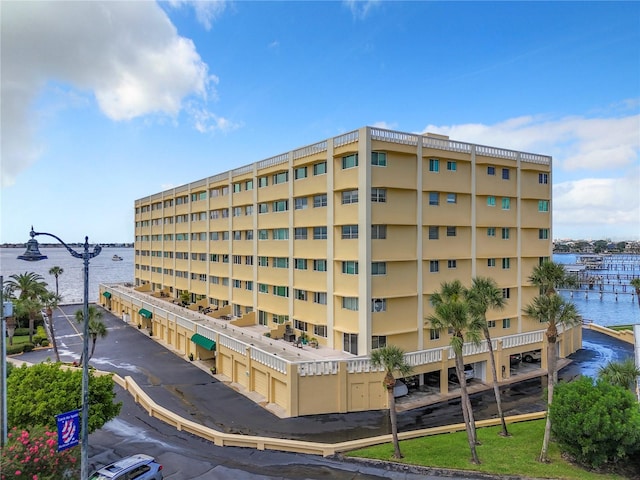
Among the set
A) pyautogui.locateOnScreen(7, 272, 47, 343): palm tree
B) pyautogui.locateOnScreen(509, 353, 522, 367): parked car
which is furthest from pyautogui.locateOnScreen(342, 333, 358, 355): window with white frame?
pyautogui.locateOnScreen(7, 272, 47, 343): palm tree

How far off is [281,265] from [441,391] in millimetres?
18772

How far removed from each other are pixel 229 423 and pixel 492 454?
16.4m

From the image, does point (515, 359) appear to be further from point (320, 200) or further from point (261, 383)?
point (261, 383)

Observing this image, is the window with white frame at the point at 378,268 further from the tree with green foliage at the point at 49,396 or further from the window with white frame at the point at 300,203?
the tree with green foliage at the point at 49,396

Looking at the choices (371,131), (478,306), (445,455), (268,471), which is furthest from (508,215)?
(268,471)

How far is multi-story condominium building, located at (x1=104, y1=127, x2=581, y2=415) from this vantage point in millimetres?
33156

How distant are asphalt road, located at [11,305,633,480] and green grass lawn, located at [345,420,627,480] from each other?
120 centimetres

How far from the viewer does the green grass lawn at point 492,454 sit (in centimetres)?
2083

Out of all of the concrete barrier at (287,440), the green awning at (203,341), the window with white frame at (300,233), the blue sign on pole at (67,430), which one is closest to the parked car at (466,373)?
the concrete barrier at (287,440)

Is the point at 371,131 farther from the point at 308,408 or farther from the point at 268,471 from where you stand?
the point at 268,471

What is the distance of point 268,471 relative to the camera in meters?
21.7

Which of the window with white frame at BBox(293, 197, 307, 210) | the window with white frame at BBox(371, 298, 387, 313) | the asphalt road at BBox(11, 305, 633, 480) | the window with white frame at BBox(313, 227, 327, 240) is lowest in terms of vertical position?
the asphalt road at BBox(11, 305, 633, 480)

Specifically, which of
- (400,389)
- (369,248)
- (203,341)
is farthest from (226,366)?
(369,248)

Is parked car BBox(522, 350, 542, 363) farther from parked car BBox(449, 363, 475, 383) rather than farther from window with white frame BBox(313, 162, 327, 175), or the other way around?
window with white frame BBox(313, 162, 327, 175)
